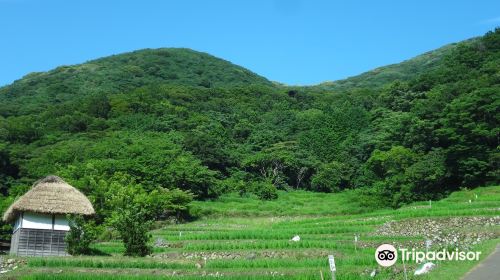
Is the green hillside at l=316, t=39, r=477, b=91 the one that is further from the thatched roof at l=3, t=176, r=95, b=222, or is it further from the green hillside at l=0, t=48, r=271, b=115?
the thatched roof at l=3, t=176, r=95, b=222

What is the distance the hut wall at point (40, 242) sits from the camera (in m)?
26.0

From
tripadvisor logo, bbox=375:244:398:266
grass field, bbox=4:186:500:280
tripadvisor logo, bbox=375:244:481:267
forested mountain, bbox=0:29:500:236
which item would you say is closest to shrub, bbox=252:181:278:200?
forested mountain, bbox=0:29:500:236

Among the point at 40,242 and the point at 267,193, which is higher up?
the point at 267,193

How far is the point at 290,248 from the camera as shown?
25.5 meters

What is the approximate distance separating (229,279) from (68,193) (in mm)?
13040

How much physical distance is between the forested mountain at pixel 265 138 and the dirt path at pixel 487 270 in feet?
87.6

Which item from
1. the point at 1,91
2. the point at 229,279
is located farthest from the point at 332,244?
the point at 1,91

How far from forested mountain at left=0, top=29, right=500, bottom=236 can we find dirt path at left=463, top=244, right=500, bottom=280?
87.6 ft

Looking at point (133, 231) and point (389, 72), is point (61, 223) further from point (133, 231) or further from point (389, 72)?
point (389, 72)

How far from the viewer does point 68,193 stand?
1070 inches

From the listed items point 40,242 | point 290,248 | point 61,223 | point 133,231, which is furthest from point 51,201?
point 290,248

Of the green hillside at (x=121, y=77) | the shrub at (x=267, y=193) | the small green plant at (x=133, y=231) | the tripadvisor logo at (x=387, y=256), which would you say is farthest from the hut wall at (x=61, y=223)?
the green hillside at (x=121, y=77)

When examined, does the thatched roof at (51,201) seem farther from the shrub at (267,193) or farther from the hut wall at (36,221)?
the shrub at (267,193)

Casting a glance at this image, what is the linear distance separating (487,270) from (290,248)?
12.3 metres
